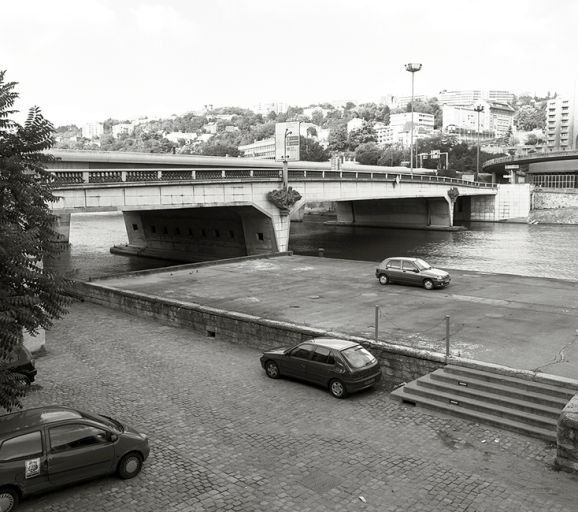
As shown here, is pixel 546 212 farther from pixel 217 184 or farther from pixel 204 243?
pixel 217 184

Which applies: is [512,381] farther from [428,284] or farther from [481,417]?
[428,284]

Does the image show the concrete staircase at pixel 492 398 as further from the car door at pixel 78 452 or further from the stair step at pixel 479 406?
the car door at pixel 78 452

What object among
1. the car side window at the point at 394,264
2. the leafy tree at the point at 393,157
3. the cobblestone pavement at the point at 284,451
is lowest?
the cobblestone pavement at the point at 284,451

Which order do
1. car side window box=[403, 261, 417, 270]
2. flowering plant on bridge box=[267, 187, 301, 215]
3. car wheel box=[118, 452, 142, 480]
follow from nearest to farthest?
car wheel box=[118, 452, 142, 480], car side window box=[403, 261, 417, 270], flowering plant on bridge box=[267, 187, 301, 215]

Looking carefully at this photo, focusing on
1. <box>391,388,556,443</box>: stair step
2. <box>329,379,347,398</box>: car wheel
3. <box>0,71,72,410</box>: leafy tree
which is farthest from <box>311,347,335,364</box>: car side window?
<box>0,71,72,410</box>: leafy tree

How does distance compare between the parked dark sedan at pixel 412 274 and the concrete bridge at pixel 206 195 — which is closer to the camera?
the parked dark sedan at pixel 412 274

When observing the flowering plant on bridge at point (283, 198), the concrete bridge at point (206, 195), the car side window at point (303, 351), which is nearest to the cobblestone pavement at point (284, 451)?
the car side window at point (303, 351)

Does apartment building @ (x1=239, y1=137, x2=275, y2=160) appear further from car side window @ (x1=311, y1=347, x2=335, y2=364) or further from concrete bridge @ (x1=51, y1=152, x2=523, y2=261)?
car side window @ (x1=311, y1=347, x2=335, y2=364)

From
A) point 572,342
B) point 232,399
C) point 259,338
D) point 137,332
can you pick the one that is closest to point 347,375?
point 232,399

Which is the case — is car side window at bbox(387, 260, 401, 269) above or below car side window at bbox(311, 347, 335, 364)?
above

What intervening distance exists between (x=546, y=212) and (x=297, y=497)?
93.1 meters

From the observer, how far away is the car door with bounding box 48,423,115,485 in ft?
30.6

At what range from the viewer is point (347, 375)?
45.3 feet

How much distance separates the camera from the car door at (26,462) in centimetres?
881
